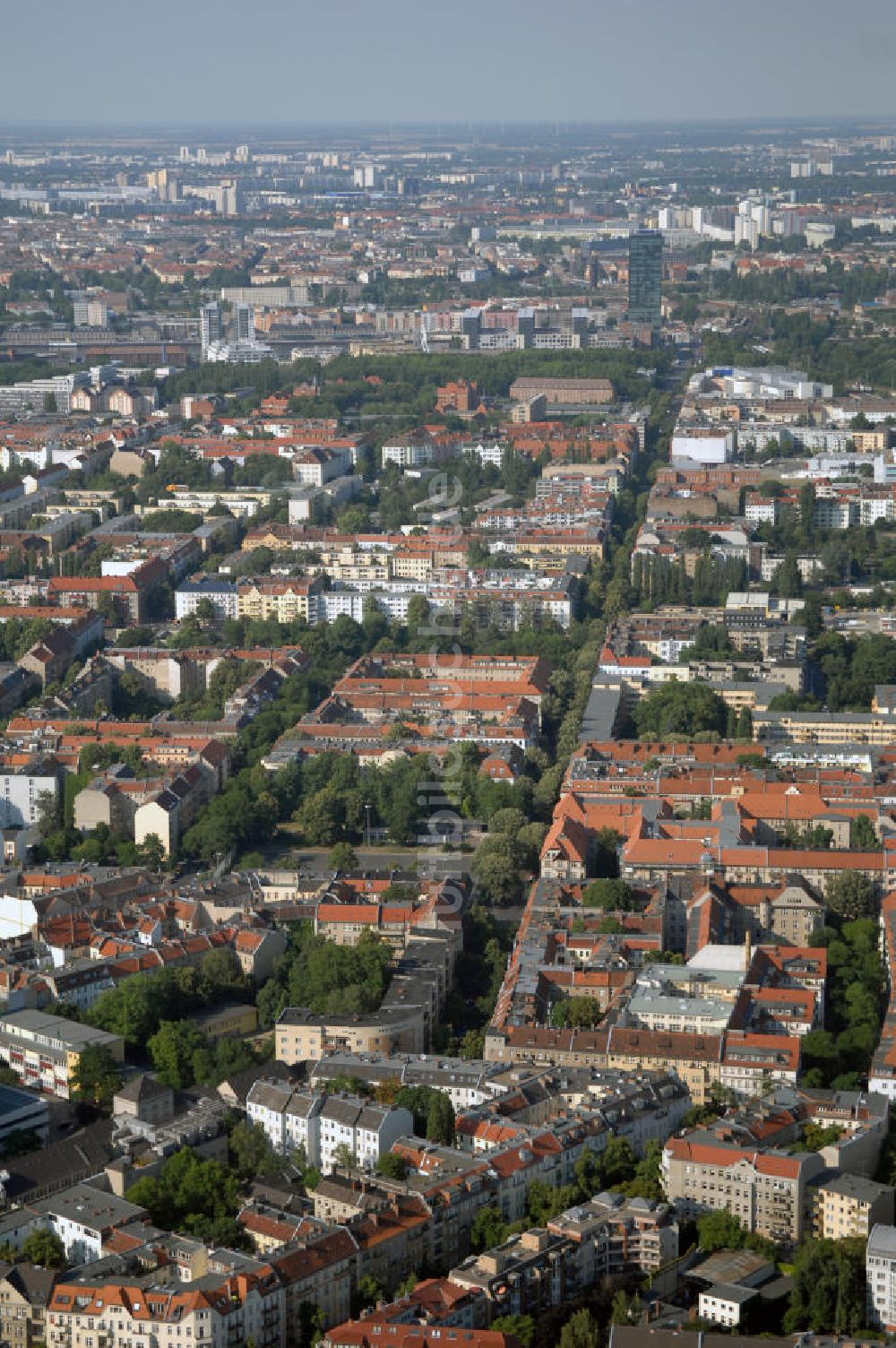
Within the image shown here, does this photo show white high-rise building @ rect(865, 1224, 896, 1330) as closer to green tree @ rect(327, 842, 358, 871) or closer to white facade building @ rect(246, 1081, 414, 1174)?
white facade building @ rect(246, 1081, 414, 1174)

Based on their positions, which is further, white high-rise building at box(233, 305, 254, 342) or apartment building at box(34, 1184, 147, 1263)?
white high-rise building at box(233, 305, 254, 342)

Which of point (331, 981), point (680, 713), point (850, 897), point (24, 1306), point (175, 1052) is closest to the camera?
point (24, 1306)

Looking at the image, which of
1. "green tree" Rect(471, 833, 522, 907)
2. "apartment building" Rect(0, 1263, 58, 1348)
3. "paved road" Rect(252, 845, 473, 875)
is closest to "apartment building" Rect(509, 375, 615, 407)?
"paved road" Rect(252, 845, 473, 875)

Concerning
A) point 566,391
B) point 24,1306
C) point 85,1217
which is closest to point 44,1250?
point 85,1217

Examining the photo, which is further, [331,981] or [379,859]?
[379,859]

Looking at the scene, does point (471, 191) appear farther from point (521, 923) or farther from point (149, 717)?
point (521, 923)

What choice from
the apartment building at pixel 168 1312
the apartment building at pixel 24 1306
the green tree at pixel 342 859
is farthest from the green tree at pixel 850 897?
the apartment building at pixel 24 1306

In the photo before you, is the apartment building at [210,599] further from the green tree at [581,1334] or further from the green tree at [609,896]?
the green tree at [581,1334]

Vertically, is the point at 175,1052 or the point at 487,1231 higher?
the point at 487,1231

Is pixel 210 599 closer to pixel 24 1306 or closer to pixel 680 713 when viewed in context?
pixel 680 713
